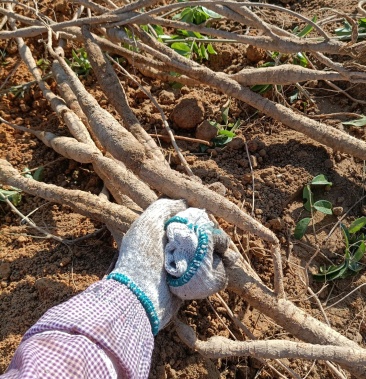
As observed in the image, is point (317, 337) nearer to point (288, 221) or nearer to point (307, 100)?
point (288, 221)

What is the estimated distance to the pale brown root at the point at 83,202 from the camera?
1.40 meters

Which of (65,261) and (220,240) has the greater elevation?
(220,240)

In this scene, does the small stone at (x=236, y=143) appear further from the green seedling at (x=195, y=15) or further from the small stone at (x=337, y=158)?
the green seedling at (x=195, y=15)

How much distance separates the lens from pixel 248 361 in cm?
139

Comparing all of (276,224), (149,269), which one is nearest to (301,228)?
(276,224)

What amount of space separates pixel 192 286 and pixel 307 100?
3.37ft

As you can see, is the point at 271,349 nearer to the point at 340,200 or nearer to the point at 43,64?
the point at 340,200

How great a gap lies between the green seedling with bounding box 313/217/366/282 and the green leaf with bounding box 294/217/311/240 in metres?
0.11

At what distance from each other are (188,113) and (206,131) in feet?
0.31

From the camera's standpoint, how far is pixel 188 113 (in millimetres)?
1795

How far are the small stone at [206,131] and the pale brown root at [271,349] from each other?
75 centimetres

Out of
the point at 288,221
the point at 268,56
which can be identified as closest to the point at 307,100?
the point at 268,56

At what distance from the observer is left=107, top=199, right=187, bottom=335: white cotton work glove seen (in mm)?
1165

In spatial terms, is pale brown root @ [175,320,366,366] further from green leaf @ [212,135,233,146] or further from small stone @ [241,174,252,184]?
green leaf @ [212,135,233,146]
